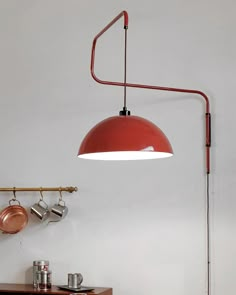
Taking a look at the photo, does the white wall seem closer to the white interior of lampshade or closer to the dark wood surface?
the dark wood surface

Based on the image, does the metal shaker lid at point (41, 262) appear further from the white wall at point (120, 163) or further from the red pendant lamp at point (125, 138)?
the red pendant lamp at point (125, 138)

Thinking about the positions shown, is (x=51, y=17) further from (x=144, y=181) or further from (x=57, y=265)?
(x=57, y=265)

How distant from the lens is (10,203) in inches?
149

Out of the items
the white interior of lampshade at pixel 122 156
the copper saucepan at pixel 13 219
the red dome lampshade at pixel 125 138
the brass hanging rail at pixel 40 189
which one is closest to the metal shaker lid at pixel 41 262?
the copper saucepan at pixel 13 219

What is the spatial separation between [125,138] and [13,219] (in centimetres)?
144

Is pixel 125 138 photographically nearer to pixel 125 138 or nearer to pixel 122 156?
pixel 125 138

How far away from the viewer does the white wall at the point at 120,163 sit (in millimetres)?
3424

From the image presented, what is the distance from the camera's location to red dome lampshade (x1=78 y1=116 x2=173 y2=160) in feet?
8.18

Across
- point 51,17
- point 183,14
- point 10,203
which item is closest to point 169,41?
point 183,14

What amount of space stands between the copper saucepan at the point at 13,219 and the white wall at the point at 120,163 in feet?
0.27

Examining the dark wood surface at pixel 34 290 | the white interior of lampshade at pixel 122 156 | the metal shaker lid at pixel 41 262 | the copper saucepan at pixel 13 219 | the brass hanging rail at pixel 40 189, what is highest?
the white interior of lampshade at pixel 122 156

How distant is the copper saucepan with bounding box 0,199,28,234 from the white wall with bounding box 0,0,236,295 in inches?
3.3

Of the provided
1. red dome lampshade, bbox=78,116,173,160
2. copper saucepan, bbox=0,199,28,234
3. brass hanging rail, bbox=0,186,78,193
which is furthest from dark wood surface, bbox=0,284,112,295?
red dome lampshade, bbox=78,116,173,160

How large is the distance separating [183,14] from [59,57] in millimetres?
788
